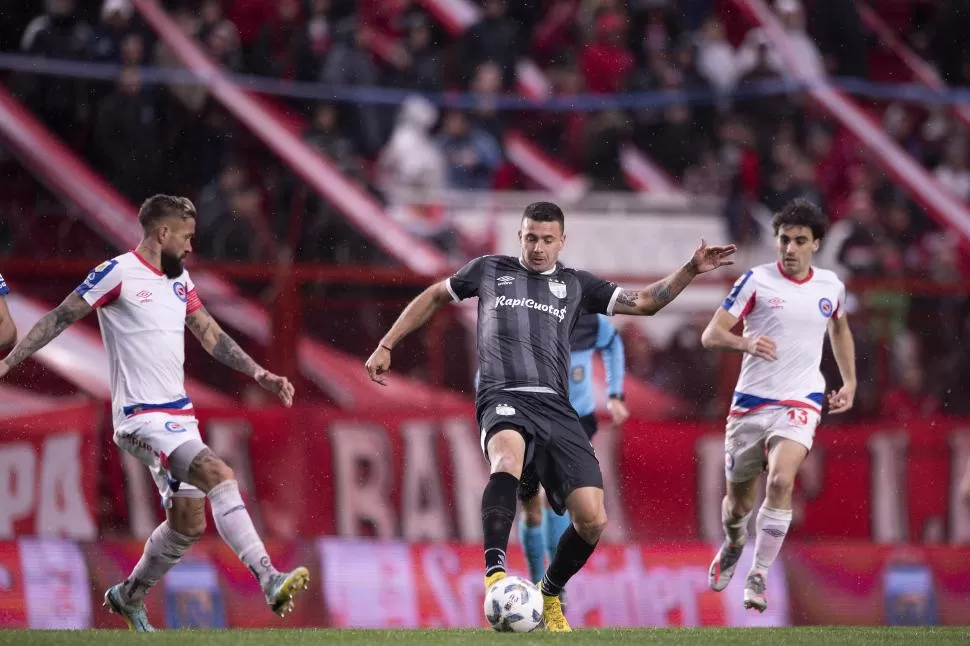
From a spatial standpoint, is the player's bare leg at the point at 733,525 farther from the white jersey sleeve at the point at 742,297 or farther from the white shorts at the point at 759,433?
the white jersey sleeve at the point at 742,297

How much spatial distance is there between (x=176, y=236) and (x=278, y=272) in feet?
8.32

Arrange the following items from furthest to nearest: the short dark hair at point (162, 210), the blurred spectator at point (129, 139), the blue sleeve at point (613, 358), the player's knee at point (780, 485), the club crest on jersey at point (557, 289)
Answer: the blurred spectator at point (129, 139), the blue sleeve at point (613, 358), the player's knee at point (780, 485), the short dark hair at point (162, 210), the club crest on jersey at point (557, 289)

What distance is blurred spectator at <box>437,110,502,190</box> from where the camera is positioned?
15.2 meters

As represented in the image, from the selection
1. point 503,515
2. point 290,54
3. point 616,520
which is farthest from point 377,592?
point 290,54

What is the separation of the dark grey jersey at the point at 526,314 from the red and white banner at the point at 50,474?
11.0ft

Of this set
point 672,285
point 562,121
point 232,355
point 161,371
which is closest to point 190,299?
point 232,355

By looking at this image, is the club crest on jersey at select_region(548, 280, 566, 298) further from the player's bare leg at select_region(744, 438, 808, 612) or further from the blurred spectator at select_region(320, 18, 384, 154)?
the blurred spectator at select_region(320, 18, 384, 154)

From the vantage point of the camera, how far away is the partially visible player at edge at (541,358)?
743cm

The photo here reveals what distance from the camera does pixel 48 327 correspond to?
25.0ft

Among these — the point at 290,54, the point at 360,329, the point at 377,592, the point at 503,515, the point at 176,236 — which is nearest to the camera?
the point at 503,515

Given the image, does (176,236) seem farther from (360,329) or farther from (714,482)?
(714,482)

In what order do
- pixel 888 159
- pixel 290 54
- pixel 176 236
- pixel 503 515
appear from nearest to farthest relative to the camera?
pixel 503 515 → pixel 176 236 → pixel 290 54 → pixel 888 159

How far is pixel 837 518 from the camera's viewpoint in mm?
10688

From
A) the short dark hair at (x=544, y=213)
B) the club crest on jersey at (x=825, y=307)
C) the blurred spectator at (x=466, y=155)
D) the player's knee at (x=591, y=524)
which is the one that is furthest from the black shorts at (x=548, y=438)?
the blurred spectator at (x=466, y=155)
